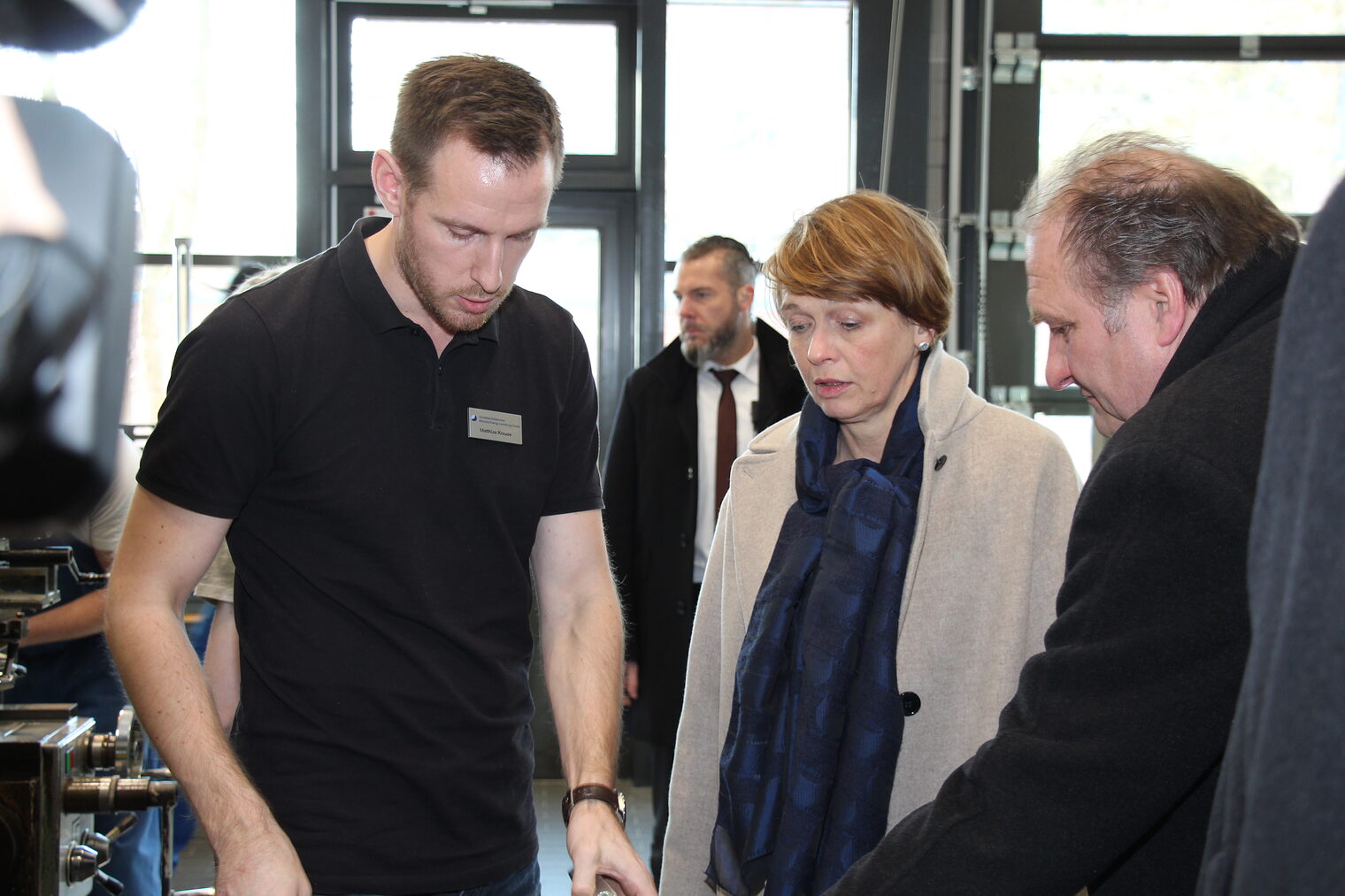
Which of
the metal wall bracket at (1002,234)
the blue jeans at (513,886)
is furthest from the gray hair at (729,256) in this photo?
the blue jeans at (513,886)

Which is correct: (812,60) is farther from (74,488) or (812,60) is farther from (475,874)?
(475,874)

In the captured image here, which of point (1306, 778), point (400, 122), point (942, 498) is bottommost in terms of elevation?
point (942, 498)

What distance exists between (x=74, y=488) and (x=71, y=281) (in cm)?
54

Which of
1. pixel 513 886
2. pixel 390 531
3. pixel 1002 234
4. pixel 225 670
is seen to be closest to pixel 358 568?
pixel 390 531

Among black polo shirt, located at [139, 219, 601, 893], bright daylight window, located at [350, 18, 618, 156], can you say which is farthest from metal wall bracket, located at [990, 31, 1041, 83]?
black polo shirt, located at [139, 219, 601, 893]

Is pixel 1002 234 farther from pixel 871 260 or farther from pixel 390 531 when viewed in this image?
pixel 390 531

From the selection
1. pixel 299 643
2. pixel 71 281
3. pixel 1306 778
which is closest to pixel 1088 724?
pixel 1306 778

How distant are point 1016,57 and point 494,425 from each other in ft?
12.1

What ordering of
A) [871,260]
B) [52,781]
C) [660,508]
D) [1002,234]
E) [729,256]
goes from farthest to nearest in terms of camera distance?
1. [1002,234]
2. [729,256]
3. [660,508]
4. [871,260]
5. [52,781]

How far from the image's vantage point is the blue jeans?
1.33 meters

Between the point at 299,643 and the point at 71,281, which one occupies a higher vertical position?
the point at 71,281

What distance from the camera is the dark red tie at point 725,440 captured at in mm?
3248

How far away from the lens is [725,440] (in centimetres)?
329

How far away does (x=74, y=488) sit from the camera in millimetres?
2479
